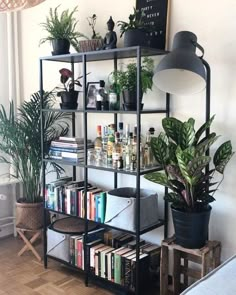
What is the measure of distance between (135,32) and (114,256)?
153 centimetres

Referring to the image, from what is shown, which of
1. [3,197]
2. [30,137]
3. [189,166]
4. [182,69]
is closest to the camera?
[182,69]

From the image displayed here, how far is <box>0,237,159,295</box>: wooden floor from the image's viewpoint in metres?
2.72

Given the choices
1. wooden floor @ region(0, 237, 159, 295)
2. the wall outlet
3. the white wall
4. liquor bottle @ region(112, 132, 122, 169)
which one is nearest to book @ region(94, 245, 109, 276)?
wooden floor @ region(0, 237, 159, 295)

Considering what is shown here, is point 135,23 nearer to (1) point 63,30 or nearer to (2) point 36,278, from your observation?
(1) point 63,30

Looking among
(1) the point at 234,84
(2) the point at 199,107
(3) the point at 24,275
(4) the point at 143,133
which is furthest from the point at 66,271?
(1) the point at 234,84

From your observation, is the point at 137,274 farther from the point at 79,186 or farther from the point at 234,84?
the point at 234,84

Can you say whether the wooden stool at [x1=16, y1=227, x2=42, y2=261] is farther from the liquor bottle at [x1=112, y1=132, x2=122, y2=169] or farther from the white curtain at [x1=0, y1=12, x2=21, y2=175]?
the liquor bottle at [x1=112, y1=132, x2=122, y2=169]

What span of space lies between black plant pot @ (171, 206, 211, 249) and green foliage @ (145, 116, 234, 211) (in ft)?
0.20

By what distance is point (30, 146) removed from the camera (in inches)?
130

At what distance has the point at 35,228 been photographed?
3285 mm

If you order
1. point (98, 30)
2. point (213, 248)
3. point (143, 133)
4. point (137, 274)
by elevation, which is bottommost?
point (137, 274)

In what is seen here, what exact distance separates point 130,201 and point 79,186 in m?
0.71

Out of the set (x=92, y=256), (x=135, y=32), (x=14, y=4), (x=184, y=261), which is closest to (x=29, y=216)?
(x=92, y=256)

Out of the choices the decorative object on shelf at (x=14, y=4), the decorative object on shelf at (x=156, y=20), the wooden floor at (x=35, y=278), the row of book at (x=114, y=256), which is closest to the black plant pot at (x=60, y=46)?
the decorative object on shelf at (x=156, y=20)
